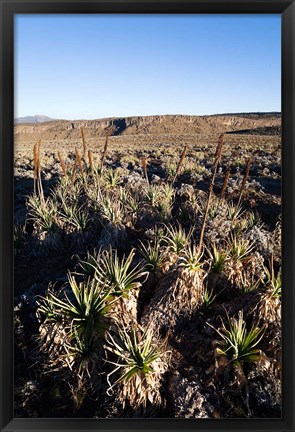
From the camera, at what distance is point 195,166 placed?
Result: 11.4 ft

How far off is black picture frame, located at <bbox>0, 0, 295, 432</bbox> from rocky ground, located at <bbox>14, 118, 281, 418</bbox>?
17cm

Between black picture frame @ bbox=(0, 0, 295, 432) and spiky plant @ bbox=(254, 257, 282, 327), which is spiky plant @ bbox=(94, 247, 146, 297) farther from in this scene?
spiky plant @ bbox=(254, 257, 282, 327)

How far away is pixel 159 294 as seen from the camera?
2350 millimetres

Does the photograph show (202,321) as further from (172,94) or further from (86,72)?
(86,72)

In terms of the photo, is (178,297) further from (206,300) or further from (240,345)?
(240,345)

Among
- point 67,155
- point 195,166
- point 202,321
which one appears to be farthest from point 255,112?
point 67,155

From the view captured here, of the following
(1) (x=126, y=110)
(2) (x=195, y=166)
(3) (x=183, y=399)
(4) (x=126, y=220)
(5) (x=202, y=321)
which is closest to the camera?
(3) (x=183, y=399)

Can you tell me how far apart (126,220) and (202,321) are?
2.93ft

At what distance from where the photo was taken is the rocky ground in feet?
6.79

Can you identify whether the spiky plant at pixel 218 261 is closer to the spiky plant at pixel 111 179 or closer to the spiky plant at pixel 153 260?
the spiky plant at pixel 153 260

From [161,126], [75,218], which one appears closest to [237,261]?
[75,218]

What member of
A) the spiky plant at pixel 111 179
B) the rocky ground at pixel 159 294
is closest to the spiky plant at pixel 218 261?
the rocky ground at pixel 159 294
